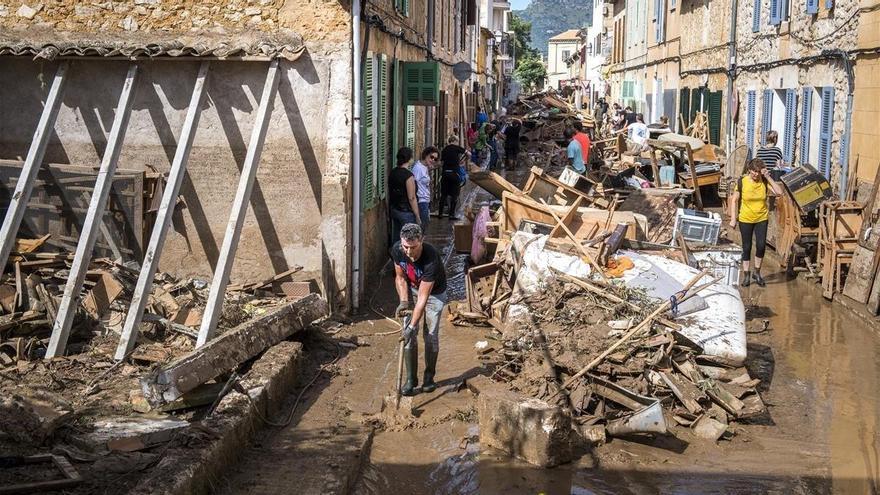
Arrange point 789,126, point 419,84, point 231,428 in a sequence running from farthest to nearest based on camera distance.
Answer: point 789,126
point 419,84
point 231,428

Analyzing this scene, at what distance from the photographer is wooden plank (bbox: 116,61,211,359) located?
9.19m

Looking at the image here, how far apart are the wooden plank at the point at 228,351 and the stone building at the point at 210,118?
1309mm

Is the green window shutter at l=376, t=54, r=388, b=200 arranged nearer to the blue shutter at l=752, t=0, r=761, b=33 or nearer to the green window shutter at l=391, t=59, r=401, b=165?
the green window shutter at l=391, t=59, r=401, b=165

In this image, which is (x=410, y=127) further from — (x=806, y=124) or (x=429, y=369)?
(x=429, y=369)

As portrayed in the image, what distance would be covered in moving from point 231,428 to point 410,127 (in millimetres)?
10069

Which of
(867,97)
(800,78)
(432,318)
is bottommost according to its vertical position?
(432,318)

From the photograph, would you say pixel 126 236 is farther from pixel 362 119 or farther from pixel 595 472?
pixel 595 472

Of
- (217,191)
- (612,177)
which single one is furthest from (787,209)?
(217,191)

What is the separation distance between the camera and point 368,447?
7484mm

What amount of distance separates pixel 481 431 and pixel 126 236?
5466 millimetres

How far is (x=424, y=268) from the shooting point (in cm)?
862

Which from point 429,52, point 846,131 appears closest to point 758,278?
point 846,131

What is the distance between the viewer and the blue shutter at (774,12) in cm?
1836

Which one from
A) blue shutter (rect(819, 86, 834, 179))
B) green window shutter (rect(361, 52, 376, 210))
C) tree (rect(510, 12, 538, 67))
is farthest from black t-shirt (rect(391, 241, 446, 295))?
tree (rect(510, 12, 538, 67))
